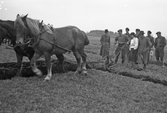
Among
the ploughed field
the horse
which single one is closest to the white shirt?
the ploughed field

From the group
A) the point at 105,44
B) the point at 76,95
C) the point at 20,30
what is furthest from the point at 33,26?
the point at 105,44

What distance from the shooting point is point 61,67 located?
7.97 metres

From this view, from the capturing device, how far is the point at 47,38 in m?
6.34

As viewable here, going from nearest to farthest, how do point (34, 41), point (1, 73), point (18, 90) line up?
point (18, 90)
point (34, 41)
point (1, 73)

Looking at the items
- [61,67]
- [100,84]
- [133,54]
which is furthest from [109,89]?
[133,54]

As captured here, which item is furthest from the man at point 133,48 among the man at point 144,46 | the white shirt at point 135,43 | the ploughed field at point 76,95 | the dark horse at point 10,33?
the dark horse at point 10,33

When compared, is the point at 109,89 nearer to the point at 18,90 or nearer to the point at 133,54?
the point at 18,90

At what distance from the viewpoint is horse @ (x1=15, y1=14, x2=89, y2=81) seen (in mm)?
5730

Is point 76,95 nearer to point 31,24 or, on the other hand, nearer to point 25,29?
point 25,29

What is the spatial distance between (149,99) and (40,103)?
345cm

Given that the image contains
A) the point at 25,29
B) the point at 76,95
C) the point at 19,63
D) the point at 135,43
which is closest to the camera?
the point at 76,95

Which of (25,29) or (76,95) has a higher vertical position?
(25,29)

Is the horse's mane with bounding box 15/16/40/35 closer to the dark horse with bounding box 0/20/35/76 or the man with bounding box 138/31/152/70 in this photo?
the dark horse with bounding box 0/20/35/76

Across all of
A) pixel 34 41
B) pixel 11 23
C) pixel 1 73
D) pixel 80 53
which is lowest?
pixel 1 73
